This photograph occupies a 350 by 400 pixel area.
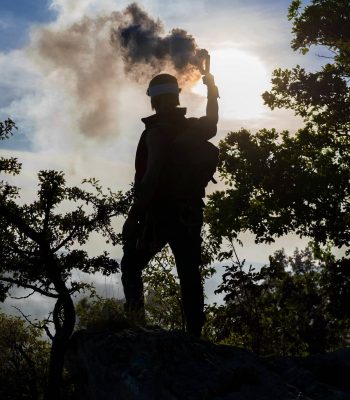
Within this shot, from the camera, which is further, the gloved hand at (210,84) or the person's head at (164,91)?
the gloved hand at (210,84)

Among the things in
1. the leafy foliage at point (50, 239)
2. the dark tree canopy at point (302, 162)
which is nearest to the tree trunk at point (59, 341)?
the leafy foliage at point (50, 239)

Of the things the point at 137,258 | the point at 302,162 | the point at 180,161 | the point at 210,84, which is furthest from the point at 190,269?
the point at 302,162

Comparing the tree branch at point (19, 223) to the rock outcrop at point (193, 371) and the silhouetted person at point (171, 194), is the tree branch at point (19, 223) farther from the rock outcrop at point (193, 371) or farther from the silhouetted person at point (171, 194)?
the rock outcrop at point (193, 371)

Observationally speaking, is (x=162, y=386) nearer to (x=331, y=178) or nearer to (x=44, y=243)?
(x=44, y=243)

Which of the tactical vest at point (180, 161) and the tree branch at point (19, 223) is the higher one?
the tactical vest at point (180, 161)

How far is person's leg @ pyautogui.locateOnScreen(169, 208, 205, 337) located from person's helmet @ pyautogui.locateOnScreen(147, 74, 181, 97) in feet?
4.38

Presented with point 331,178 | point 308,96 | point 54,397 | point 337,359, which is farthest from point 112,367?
point 308,96

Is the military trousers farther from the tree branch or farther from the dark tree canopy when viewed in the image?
the dark tree canopy

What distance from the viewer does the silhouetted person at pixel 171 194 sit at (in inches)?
199

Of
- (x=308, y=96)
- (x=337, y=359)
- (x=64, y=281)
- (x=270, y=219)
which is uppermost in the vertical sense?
(x=308, y=96)

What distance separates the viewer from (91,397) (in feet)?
14.0

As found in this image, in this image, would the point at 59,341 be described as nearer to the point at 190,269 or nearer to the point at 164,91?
the point at 190,269

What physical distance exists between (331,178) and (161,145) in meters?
10.5

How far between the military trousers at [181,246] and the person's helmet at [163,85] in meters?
1.24
